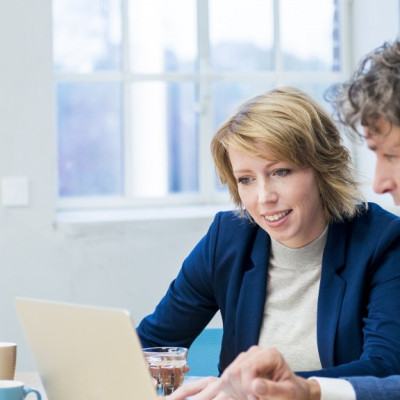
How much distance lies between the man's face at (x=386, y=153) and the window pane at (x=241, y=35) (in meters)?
2.40

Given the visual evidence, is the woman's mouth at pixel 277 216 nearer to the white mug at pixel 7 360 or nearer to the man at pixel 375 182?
the man at pixel 375 182

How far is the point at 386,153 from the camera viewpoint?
1339mm

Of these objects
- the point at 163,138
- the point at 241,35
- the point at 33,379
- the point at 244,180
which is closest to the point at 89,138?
the point at 163,138

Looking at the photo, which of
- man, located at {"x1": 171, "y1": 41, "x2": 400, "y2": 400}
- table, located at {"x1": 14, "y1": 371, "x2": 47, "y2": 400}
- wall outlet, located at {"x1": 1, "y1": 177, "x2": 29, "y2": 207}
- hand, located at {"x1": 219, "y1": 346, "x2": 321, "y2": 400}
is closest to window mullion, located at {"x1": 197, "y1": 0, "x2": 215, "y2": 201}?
wall outlet, located at {"x1": 1, "y1": 177, "x2": 29, "y2": 207}

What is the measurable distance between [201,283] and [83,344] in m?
0.80

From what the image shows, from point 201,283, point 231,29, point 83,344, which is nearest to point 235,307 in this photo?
point 201,283

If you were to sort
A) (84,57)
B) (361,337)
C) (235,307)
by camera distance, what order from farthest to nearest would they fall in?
(84,57), (235,307), (361,337)

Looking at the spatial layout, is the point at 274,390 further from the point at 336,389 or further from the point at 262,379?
the point at 336,389

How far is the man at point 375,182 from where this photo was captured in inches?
51.4

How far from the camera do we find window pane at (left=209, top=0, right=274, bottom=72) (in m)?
3.68

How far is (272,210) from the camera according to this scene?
1.86 m

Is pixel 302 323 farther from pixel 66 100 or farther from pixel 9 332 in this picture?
pixel 66 100

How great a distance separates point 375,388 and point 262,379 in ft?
0.73

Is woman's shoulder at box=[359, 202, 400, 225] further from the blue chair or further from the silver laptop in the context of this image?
the silver laptop
